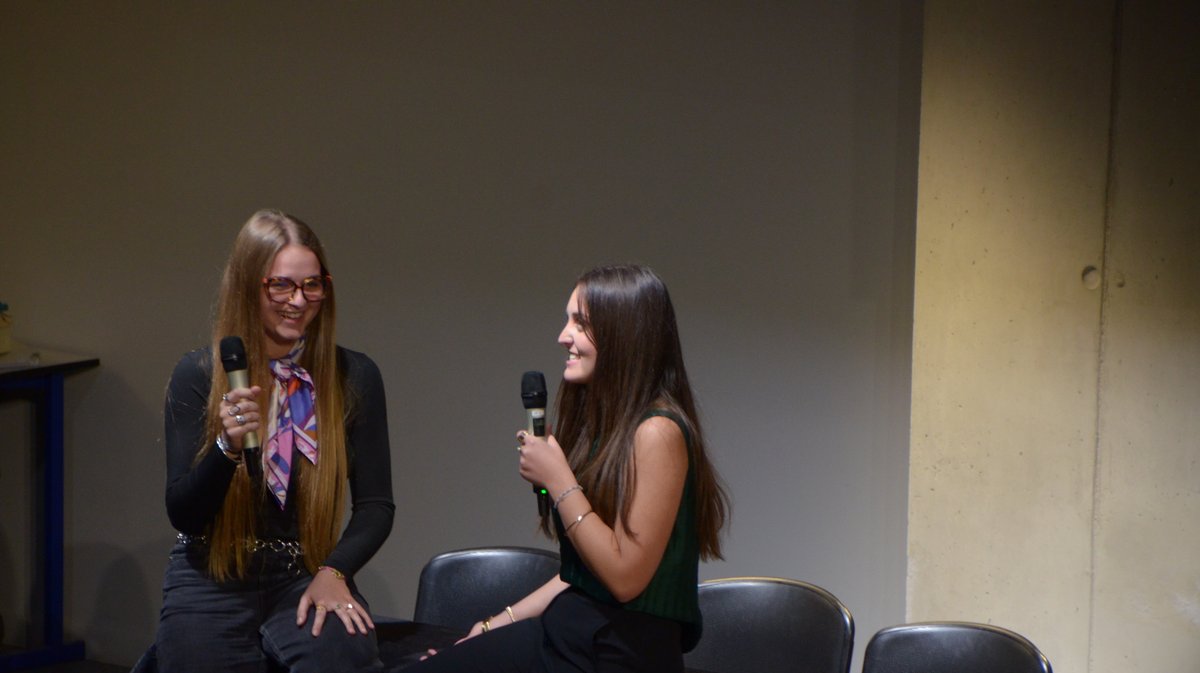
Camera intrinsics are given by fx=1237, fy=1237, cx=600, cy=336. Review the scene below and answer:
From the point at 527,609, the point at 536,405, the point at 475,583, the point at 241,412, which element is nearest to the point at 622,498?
the point at 536,405

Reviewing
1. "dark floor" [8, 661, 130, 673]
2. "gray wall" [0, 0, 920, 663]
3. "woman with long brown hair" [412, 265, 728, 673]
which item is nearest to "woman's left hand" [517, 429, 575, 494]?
"woman with long brown hair" [412, 265, 728, 673]

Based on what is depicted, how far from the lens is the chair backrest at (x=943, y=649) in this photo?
8.39ft

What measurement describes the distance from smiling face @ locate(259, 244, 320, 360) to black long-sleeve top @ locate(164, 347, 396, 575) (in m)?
0.16

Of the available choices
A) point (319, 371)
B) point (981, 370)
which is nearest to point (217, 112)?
point (319, 371)

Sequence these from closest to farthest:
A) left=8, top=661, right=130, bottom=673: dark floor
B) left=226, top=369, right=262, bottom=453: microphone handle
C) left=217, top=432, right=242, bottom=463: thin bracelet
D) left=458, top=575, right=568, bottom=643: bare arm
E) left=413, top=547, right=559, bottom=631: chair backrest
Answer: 1. left=226, top=369, right=262, bottom=453: microphone handle
2. left=217, top=432, right=242, bottom=463: thin bracelet
3. left=458, top=575, right=568, bottom=643: bare arm
4. left=413, top=547, right=559, bottom=631: chair backrest
5. left=8, top=661, right=130, bottom=673: dark floor

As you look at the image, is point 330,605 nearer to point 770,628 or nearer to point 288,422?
point 288,422

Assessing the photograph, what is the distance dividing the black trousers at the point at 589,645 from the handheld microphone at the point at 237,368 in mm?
574

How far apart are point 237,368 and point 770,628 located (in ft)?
4.37

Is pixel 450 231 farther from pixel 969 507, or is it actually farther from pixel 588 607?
pixel 588 607

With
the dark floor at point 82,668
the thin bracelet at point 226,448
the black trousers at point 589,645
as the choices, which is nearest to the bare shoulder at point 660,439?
the black trousers at point 589,645

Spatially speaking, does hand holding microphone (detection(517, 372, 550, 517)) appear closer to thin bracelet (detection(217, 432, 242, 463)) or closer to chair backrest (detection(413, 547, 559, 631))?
thin bracelet (detection(217, 432, 242, 463))

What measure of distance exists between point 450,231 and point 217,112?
3.31ft

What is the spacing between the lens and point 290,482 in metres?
2.66

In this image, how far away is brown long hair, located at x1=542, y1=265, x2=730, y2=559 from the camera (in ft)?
7.25
